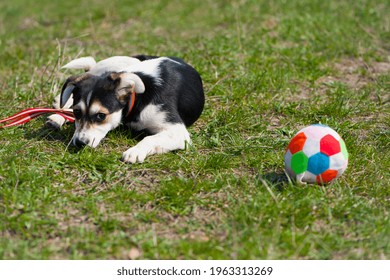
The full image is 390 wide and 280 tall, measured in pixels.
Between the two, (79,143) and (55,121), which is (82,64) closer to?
(55,121)

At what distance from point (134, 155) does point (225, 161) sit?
0.91m

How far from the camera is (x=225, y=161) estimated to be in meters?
5.79

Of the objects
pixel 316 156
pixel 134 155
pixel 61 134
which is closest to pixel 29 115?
pixel 61 134

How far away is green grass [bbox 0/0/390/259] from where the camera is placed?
14.8ft

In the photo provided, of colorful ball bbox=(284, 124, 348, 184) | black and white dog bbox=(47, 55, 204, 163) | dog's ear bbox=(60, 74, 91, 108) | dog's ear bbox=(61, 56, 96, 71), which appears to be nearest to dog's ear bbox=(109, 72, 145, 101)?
black and white dog bbox=(47, 55, 204, 163)

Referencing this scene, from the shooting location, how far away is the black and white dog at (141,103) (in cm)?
599

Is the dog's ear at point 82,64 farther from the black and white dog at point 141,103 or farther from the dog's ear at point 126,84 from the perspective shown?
the dog's ear at point 126,84

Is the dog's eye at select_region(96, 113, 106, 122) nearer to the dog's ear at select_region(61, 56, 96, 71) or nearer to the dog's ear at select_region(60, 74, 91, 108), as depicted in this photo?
the dog's ear at select_region(60, 74, 91, 108)

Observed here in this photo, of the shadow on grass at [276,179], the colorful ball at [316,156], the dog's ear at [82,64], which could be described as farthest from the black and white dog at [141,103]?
the colorful ball at [316,156]

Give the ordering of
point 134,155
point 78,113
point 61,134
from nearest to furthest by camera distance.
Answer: point 134,155 < point 78,113 < point 61,134

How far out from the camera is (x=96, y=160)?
18.7 feet

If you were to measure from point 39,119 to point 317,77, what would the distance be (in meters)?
4.00

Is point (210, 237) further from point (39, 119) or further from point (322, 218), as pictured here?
point (39, 119)

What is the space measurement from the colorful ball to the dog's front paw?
4.86 ft
